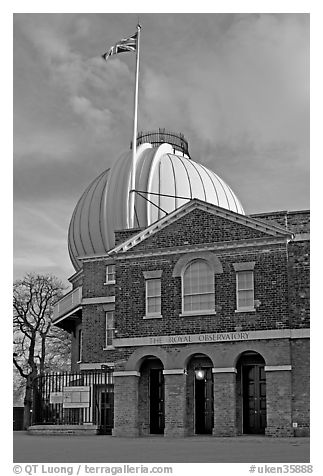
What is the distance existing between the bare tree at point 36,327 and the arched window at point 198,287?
80.0 feet

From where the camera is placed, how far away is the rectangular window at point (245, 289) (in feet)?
94.6

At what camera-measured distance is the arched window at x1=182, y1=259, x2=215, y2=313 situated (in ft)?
96.6

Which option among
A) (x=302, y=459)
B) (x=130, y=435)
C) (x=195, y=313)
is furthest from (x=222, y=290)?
(x=302, y=459)

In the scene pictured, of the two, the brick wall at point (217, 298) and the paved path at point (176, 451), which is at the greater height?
the brick wall at point (217, 298)

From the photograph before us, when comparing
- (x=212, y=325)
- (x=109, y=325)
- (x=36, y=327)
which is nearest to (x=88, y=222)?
(x=109, y=325)

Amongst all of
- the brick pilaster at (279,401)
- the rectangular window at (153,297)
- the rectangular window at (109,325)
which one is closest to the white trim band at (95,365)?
the rectangular window at (109,325)

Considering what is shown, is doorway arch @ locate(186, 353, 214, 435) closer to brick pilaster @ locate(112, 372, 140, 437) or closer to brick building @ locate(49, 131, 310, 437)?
brick building @ locate(49, 131, 310, 437)

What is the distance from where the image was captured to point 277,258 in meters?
28.6

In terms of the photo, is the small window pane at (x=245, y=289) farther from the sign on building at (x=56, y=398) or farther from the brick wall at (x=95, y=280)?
the brick wall at (x=95, y=280)

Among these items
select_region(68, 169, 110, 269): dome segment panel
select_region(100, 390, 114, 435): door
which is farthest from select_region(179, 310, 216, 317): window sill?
select_region(68, 169, 110, 269): dome segment panel

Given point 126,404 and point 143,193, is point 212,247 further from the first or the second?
point 143,193

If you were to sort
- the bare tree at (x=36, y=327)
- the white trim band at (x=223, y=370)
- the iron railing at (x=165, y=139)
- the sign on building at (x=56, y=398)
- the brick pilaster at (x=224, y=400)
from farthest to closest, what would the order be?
the bare tree at (x=36, y=327) < the iron railing at (x=165, y=139) < the sign on building at (x=56, y=398) < the white trim band at (x=223, y=370) < the brick pilaster at (x=224, y=400)

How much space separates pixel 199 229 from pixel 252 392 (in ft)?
20.0

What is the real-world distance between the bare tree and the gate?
58.3ft
